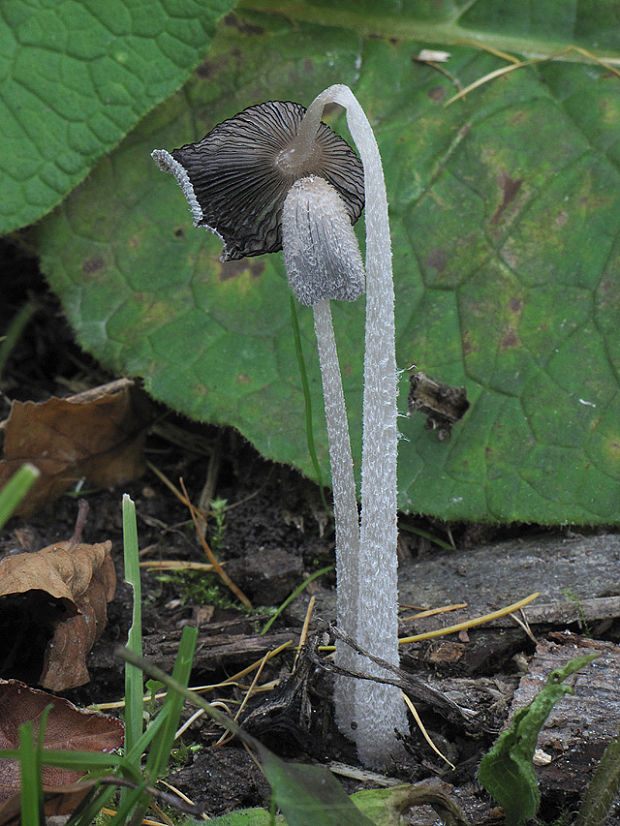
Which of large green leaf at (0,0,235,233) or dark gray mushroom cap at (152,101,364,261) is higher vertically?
large green leaf at (0,0,235,233)

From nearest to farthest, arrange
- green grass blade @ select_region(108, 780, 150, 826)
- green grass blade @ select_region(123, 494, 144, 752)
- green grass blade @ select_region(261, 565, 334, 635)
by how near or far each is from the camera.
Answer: green grass blade @ select_region(108, 780, 150, 826), green grass blade @ select_region(123, 494, 144, 752), green grass blade @ select_region(261, 565, 334, 635)

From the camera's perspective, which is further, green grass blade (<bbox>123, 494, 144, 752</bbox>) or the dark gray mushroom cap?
the dark gray mushroom cap

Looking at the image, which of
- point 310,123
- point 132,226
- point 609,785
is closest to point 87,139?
point 132,226

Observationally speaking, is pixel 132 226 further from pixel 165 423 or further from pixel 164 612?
pixel 164 612

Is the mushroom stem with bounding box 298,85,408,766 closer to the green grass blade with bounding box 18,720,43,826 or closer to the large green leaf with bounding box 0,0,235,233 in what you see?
the green grass blade with bounding box 18,720,43,826

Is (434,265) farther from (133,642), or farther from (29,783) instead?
(29,783)

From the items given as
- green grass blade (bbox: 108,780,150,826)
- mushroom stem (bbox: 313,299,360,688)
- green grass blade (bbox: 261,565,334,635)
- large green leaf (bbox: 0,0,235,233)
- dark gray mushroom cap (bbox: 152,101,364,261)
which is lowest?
green grass blade (bbox: 108,780,150,826)

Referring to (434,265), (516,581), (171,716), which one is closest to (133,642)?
(171,716)

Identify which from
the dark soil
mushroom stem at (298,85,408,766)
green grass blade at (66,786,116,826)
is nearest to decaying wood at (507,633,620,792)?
the dark soil
